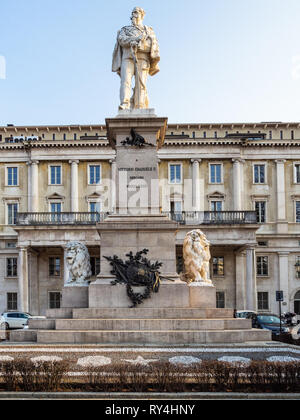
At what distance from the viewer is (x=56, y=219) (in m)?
59.8

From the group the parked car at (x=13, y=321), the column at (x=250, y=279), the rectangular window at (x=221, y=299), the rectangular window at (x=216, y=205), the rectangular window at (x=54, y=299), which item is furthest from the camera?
the rectangular window at (x=216, y=205)

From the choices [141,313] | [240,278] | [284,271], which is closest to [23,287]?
[240,278]

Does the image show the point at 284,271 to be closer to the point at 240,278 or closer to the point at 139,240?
the point at 240,278

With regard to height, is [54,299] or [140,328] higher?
[140,328]

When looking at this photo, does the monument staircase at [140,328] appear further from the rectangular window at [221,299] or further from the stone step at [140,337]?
the rectangular window at [221,299]

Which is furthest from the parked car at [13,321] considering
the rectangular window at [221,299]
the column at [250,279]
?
the rectangular window at [221,299]

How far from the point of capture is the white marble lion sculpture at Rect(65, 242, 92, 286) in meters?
20.4

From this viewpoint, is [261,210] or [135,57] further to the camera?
[261,210]

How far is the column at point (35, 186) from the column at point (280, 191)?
2617 cm

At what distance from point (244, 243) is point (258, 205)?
10.1 m

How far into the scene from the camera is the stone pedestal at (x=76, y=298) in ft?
65.5

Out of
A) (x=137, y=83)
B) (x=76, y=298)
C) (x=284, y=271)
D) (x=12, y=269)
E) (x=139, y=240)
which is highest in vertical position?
(x=137, y=83)

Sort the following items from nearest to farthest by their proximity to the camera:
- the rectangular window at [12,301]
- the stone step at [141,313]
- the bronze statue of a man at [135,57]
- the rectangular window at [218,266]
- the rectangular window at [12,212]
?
the stone step at [141,313] → the bronze statue of a man at [135,57] → the rectangular window at [218,266] → the rectangular window at [12,301] → the rectangular window at [12,212]

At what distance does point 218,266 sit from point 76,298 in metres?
43.0
